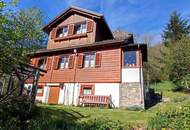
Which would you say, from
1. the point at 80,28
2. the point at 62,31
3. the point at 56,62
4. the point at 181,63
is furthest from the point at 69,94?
the point at 181,63

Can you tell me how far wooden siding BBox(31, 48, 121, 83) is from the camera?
17.6 metres

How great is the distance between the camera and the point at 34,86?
11.2 m

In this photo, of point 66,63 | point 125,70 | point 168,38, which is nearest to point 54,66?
point 66,63

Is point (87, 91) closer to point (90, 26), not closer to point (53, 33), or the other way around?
point (90, 26)

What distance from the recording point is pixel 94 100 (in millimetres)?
17172

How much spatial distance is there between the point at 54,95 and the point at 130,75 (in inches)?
300

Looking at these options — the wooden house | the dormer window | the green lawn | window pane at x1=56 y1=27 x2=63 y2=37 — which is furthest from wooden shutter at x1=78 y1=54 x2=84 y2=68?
the green lawn

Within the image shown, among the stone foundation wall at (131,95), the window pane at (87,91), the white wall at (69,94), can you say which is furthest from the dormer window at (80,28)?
the stone foundation wall at (131,95)

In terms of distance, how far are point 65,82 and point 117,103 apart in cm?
565

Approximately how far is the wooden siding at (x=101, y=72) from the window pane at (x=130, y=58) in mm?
588

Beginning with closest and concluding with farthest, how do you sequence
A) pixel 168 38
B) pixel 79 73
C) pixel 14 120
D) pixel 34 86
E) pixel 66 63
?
1. pixel 14 120
2. pixel 34 86
3. pixel 79 73
4. pixel 66 63
5. pixel 168 38

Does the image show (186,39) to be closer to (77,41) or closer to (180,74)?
(180,74)

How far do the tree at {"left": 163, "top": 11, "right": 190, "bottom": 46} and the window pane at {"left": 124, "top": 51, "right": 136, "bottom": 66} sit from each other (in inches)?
731

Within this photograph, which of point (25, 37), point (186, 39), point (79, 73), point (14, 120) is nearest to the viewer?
point (25, 37)
